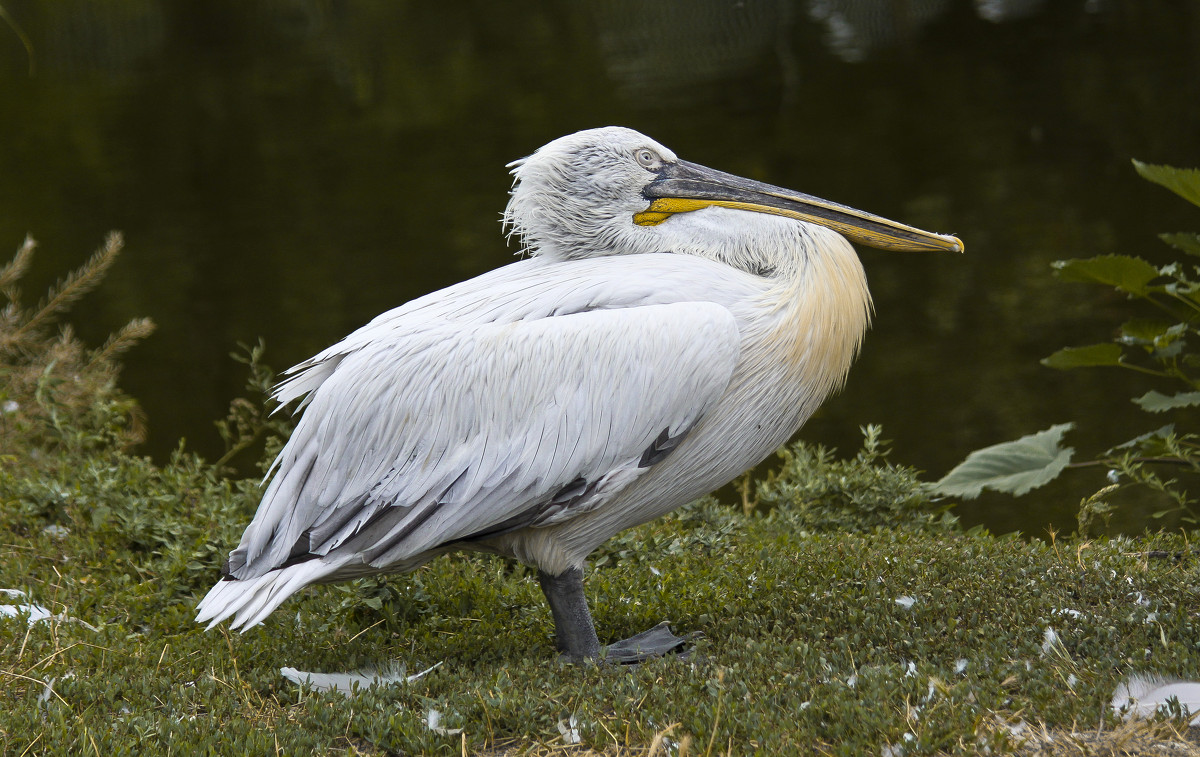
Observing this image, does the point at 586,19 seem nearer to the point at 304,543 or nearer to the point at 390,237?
the point at 390,237

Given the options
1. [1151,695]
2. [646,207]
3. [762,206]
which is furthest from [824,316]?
[1151,695]

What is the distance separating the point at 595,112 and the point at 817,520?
7600 mm

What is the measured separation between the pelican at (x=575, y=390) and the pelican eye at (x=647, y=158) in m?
0.04

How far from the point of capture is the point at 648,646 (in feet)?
10.9

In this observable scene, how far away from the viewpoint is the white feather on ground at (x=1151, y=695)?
8.30ft

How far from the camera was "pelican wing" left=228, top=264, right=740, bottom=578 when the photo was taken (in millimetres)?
3006

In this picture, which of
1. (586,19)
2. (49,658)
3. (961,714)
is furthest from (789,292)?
(586,19)

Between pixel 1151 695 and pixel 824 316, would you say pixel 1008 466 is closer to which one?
pixel 824 316

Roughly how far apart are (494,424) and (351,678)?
0.76 meters

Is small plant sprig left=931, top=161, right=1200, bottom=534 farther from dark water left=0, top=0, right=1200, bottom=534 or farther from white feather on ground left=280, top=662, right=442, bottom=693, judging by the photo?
white feather on ground left=280, top=662, right=442, bottom=693

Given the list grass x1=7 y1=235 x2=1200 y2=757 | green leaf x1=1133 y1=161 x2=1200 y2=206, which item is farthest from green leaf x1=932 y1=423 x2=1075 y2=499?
green leaf x1=1133 y1=161 x2=1200 y2=206

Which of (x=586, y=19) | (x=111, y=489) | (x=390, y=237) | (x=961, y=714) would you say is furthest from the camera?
(x=586, y=19)

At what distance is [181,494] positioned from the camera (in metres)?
4.66

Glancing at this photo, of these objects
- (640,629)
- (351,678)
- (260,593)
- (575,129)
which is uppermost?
(260,593)
